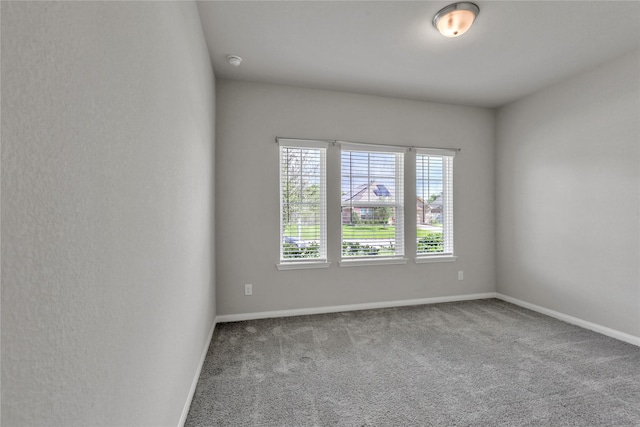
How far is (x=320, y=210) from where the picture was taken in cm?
342

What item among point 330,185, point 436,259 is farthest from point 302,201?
point 436,259

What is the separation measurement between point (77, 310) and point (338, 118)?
3.22 meters

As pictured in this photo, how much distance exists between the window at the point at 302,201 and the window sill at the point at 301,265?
0.13 feet

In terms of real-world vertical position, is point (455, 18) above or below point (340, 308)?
above

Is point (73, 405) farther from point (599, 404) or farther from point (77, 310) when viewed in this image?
point (599, 404)

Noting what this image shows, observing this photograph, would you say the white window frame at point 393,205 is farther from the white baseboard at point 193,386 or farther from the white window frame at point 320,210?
the white baseboard at point 193,386

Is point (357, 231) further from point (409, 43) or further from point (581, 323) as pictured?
point (581, 323)

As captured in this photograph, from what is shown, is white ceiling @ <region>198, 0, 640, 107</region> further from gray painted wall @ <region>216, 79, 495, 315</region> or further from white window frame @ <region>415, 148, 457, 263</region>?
white window frame @ <region>415, 148, 457, 263</region>

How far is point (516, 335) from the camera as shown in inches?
110

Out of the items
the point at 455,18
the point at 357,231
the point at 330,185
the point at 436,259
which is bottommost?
the point at 436,259

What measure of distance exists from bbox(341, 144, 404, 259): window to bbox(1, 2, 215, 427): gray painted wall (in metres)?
2.31

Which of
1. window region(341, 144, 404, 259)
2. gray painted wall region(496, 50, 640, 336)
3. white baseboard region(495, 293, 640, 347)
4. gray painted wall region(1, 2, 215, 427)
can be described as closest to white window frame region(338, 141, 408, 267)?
window region(341, 144, 404, 259)

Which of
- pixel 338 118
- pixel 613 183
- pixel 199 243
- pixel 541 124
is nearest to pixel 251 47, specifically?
pixel 338 118

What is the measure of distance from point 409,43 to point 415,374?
272cm
